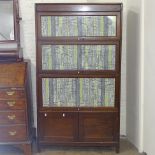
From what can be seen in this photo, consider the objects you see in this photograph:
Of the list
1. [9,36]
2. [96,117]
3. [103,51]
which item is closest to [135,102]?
[96,117]

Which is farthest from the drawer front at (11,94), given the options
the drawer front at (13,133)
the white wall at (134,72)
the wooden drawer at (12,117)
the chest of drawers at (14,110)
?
the white wall at (134,72)

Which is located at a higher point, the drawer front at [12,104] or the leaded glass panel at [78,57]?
the leaded glass panel at [78,57]

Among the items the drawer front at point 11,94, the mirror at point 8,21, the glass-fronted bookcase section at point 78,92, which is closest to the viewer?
the drawer front at point 11,94

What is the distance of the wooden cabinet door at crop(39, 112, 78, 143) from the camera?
3.60m

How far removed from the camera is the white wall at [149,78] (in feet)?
10.5

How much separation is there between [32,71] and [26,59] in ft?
0.55

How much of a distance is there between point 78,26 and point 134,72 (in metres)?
0.89

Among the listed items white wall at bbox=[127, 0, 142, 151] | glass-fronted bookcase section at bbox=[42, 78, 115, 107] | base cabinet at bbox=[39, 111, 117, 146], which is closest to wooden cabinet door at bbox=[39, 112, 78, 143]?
base cabinet at bbox=[39, 111, 117, 146]

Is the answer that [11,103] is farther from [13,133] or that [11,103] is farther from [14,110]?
[13,133]

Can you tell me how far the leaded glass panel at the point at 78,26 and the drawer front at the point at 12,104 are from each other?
2.58 ft

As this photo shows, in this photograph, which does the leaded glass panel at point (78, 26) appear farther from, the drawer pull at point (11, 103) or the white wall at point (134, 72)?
the drawer pull at point (11, 103)

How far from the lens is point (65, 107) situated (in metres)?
3.60

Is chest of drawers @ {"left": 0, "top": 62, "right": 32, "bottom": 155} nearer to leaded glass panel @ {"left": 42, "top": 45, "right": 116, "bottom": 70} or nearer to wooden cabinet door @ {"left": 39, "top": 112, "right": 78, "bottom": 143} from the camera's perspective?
wooden cabinet door @ {"left": 39, "top": 112, "right": 78, "bottom": 143}

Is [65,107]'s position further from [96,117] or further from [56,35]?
[56,35]
